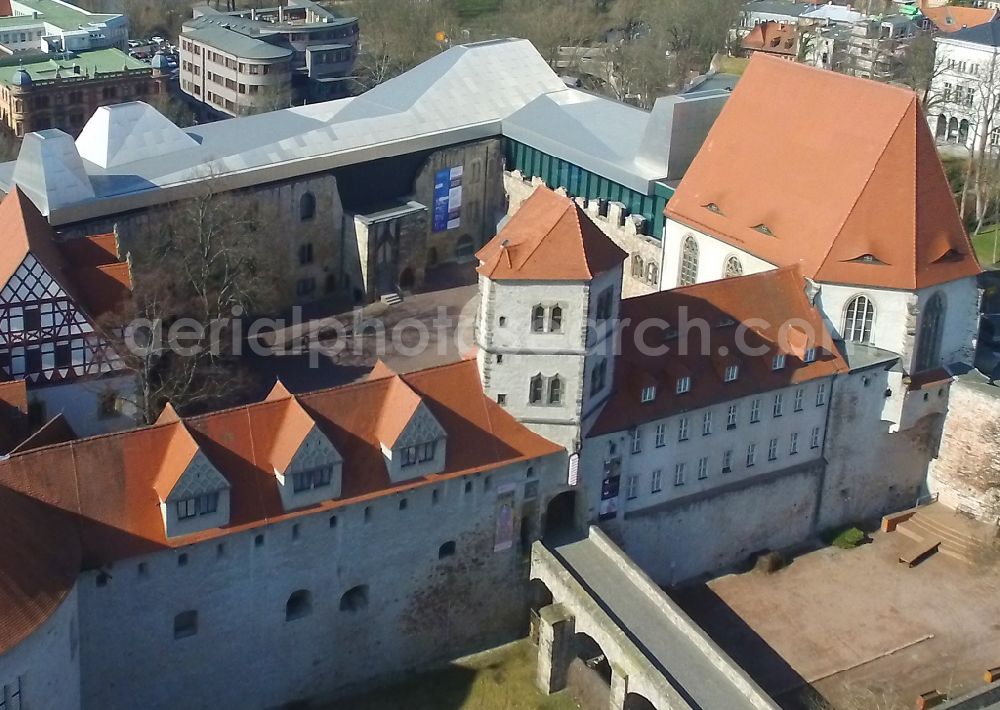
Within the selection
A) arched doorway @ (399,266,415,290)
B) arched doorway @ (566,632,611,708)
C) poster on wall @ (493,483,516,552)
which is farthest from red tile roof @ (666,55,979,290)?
arched doorway @ (399,266,415,290)

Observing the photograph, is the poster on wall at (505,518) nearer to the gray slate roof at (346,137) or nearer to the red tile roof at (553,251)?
the red tile roof at (553,251)

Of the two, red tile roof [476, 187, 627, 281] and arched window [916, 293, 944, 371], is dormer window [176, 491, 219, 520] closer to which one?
red tile roof [476, 187, 627, 281]

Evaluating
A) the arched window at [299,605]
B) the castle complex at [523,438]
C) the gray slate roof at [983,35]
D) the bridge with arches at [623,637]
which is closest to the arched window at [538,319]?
the castle complex at [523,438]

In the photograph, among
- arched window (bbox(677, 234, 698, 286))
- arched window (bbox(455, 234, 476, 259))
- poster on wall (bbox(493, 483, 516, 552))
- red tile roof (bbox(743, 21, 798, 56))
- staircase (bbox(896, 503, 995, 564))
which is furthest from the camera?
red tile roof (bbox(743, 21, 798, 56))

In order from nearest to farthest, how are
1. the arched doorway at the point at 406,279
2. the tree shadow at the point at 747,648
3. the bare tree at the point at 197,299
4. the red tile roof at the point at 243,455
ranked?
the red tile roof at the point at 243,455 → the tree shadow at the point at 747,648 → the bare tree at the point at 197,299 → the arched doorway at the point at 406,279

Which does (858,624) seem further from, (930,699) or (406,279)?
(406,279)

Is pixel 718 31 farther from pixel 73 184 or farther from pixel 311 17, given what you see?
pixel 73 184
